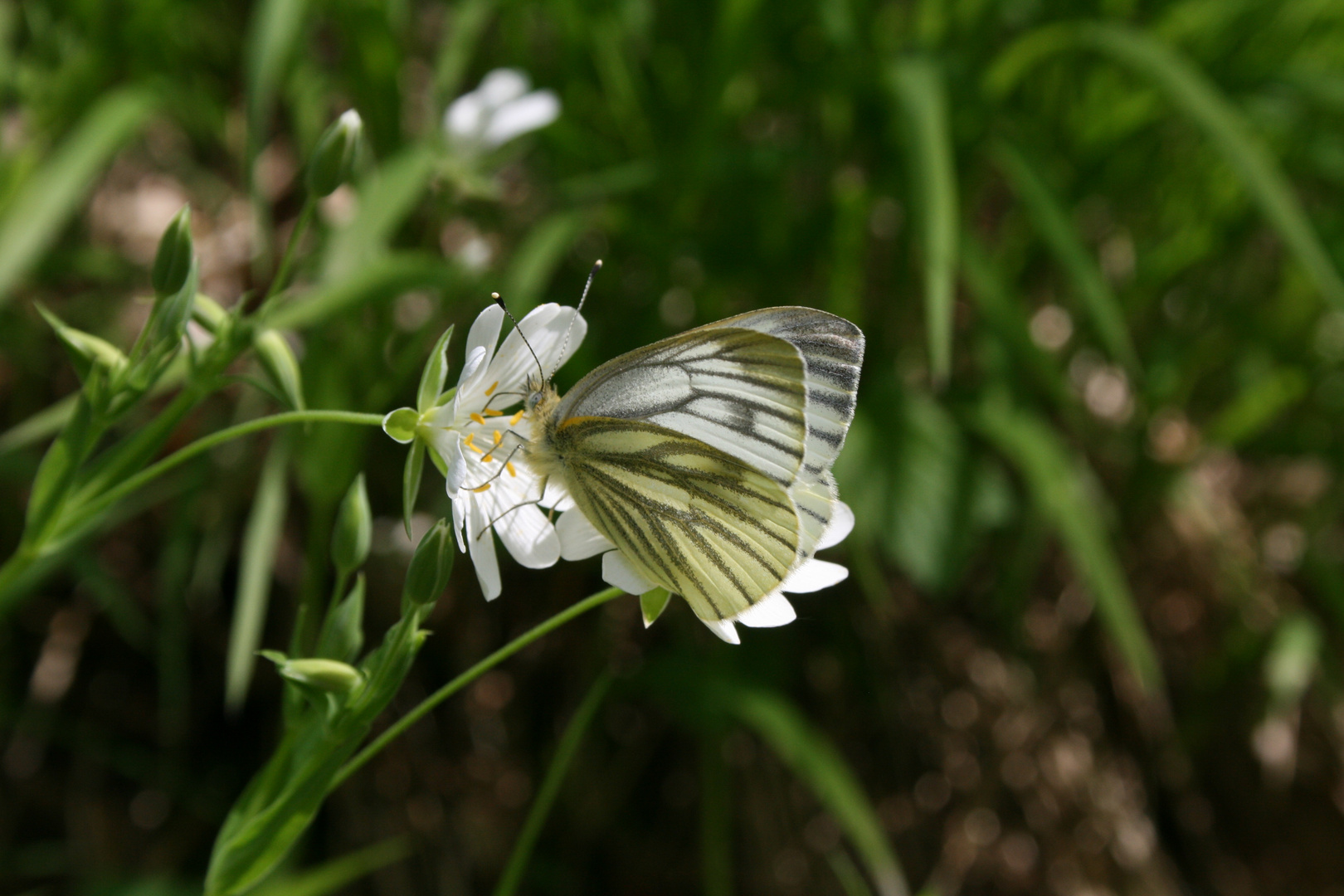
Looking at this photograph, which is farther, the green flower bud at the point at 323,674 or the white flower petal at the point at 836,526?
the white flower petal at the point at 836,526

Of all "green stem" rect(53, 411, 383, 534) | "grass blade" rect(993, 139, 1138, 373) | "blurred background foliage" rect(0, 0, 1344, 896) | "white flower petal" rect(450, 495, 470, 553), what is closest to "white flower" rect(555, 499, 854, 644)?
"white flower petal" rect(450, 495, 470, 553)

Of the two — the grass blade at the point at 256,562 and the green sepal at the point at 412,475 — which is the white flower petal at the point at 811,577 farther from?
the grass blade at the point at 256,562

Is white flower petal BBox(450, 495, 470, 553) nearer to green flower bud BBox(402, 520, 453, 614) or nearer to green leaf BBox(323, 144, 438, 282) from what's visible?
green flower bud BBox(402, 520, 453, 614)

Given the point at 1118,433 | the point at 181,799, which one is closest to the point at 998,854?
the point at 1118,433

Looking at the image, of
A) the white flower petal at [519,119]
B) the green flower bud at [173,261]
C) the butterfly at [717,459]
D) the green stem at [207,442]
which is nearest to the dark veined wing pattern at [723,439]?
the butterfly at [717,459]

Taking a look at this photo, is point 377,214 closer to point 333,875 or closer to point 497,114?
point 497,114

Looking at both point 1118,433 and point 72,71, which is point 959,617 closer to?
point 1118,433

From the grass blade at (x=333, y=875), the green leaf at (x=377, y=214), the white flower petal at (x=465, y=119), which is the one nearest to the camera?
the grass blade at (x=333, y=875)
